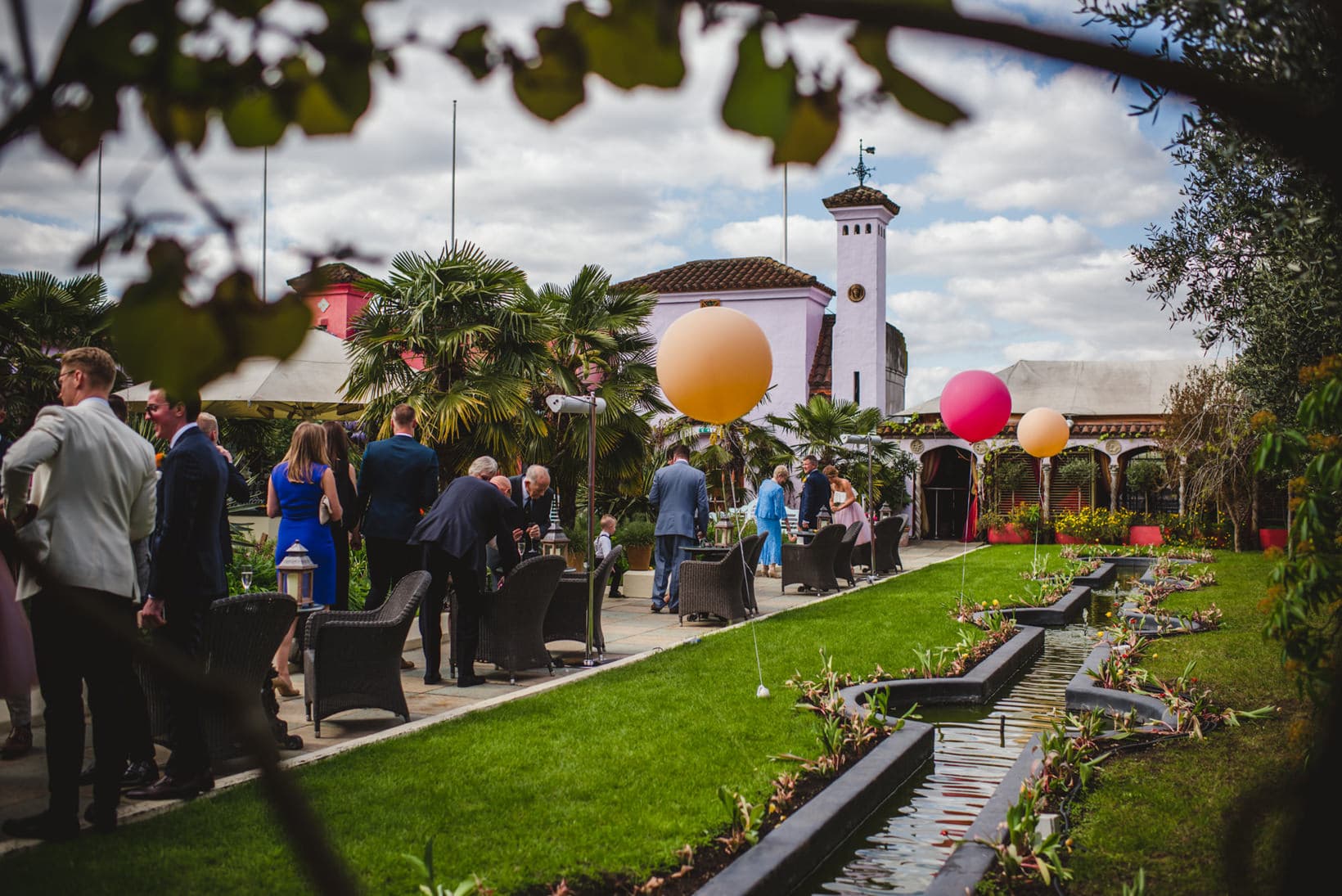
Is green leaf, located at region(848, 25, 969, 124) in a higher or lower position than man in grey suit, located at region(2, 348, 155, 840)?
higher

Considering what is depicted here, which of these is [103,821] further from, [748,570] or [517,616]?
[748,570]

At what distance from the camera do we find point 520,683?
8727 mm

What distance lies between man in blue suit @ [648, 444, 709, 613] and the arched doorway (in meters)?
18.7

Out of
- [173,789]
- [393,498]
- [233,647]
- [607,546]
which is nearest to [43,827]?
[173,789]

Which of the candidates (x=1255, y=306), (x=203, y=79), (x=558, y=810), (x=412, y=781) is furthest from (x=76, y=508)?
(x=1255, y=306)

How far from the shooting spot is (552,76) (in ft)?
3.17

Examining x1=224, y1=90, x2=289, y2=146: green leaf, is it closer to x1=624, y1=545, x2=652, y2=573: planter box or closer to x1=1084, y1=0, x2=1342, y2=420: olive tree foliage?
x1=1084, y1=0, x2=1342, y2=420: olive tree foliage

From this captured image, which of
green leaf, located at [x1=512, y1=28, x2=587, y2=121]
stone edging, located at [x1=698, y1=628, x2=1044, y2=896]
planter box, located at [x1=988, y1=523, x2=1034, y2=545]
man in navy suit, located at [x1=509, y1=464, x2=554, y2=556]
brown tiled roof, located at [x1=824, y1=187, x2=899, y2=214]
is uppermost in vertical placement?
brown tiled roof, located at [x1=824, y1=187, x2=899, y2=214]

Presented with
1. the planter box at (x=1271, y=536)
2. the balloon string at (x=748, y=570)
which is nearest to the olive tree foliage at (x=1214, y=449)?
the planter box at (x=1271, y=536)

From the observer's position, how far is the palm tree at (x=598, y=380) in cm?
1608

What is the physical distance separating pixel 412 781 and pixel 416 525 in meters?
2.99

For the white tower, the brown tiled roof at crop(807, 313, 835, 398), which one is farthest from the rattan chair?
the brown tiled roof at crop(807, 313, 835, 398)

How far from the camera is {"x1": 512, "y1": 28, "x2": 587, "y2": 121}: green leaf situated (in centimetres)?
94

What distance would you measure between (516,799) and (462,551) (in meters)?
2.95
